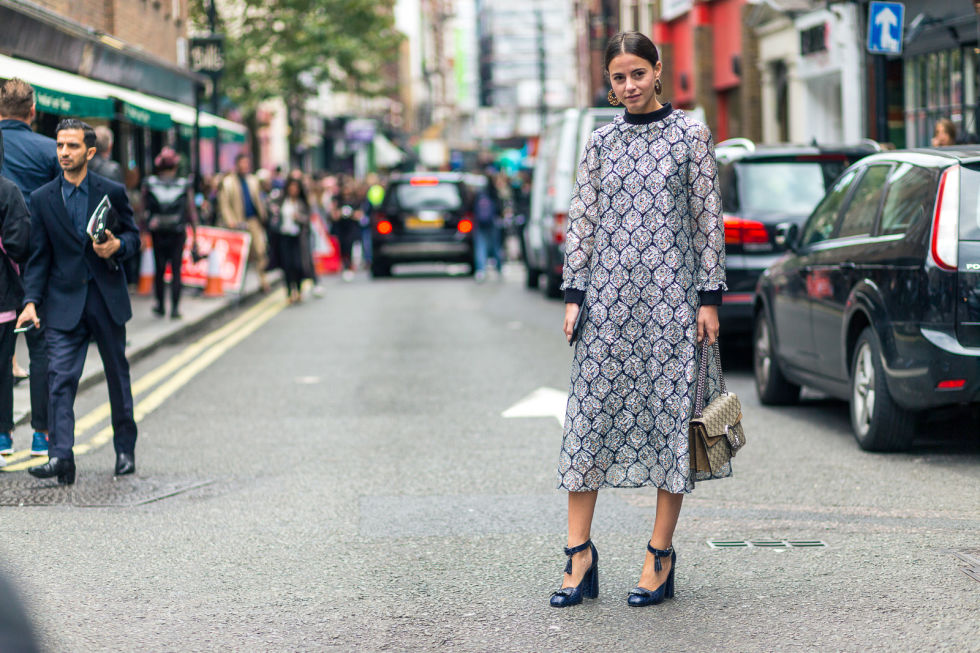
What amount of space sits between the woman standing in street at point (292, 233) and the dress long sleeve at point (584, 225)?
15976 mm

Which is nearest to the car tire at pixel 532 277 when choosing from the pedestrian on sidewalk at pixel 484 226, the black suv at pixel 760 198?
the pedestrian on sidewalk at pixel 484 226

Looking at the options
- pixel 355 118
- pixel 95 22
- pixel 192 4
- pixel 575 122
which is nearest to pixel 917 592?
pixel 575 122

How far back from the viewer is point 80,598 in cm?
530

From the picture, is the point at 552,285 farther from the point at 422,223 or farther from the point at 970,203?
the point at 970,203

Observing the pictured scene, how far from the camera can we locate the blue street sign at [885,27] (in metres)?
15.2

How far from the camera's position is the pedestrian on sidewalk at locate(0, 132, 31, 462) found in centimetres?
747

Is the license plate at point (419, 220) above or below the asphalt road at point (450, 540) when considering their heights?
above

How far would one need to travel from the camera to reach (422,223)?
27.1 meters

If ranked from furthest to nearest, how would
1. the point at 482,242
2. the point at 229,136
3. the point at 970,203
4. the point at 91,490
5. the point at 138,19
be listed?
the point at 482,242, the point at 138,19, the point at 229,136, the point at 970,203, the point at 91,490

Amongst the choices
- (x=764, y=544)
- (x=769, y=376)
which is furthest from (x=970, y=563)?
(x=769, y=376)

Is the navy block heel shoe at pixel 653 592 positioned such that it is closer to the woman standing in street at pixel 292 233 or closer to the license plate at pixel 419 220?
the woman standing in street at pixel 292 233

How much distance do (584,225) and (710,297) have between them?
1.53 feet

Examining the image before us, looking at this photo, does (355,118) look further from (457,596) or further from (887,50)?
(457,596)

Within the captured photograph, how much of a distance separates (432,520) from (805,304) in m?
3.62
